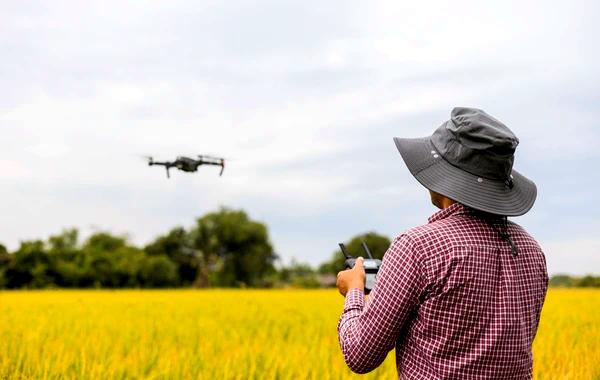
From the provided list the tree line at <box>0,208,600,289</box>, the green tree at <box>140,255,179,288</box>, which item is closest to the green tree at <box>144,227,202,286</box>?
the tree line at <box>0,208,600,289</box>

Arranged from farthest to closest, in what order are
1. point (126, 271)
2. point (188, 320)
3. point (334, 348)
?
point (126, 271), point (188, 320), point (334, 348)

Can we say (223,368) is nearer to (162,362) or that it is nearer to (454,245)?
(162,362)

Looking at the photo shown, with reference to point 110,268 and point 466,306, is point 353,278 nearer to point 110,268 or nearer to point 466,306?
point 466,306

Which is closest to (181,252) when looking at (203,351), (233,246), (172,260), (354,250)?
(172,260)

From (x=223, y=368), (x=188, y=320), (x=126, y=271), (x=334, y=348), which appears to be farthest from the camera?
(x=126, y=271)

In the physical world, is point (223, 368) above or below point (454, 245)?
below

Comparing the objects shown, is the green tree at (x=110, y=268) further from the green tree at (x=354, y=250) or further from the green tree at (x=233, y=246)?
the green tree at (x=233, y=246)

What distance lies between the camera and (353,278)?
2283mm

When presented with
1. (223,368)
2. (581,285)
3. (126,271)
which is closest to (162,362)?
(223,368)

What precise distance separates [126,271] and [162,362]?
3513cm

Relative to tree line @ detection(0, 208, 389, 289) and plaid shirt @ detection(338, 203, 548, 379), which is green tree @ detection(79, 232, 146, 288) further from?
plaid shirt @ detection(338, 203, 548, 379)

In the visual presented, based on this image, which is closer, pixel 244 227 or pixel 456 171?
pixel 456 171

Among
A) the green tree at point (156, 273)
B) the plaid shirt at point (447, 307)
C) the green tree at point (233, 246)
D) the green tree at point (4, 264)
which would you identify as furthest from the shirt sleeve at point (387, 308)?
the green tree at point (233, 246)

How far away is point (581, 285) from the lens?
3312cm
